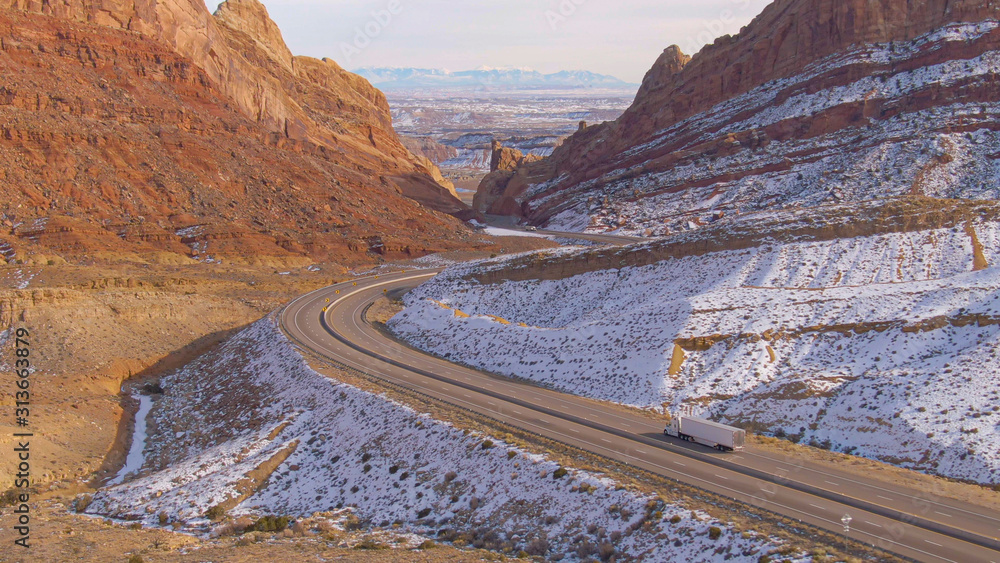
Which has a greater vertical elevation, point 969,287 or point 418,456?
point 969,287

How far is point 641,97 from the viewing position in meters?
119

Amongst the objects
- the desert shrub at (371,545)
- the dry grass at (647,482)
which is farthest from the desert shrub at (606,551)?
the desert shrub at (371,545)

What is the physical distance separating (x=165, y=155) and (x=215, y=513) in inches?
2448

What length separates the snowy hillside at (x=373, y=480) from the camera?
2164 centimetres

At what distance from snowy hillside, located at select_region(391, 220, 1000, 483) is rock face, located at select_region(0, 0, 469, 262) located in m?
33.9

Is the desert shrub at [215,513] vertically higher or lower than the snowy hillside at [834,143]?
lower

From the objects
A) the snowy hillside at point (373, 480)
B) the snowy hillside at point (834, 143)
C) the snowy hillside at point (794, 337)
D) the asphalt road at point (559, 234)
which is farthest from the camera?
the asphalt road at point (559, 234)

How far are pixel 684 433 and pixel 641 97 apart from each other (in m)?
101

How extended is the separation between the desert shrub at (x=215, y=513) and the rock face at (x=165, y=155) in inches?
1936

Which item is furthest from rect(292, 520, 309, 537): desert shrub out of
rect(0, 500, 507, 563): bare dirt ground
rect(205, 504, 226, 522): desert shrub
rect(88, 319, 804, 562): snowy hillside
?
rect(205, 504, 226, 522): desert shrub

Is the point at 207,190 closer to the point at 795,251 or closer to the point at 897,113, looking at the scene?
the point at 795,251

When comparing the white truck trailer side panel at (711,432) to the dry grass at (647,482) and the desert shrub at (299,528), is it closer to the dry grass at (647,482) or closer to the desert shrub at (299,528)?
the dry grass at (647,482)

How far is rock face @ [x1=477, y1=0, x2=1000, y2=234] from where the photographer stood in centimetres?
7919

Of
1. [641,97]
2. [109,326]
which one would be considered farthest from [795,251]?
[641,97]
